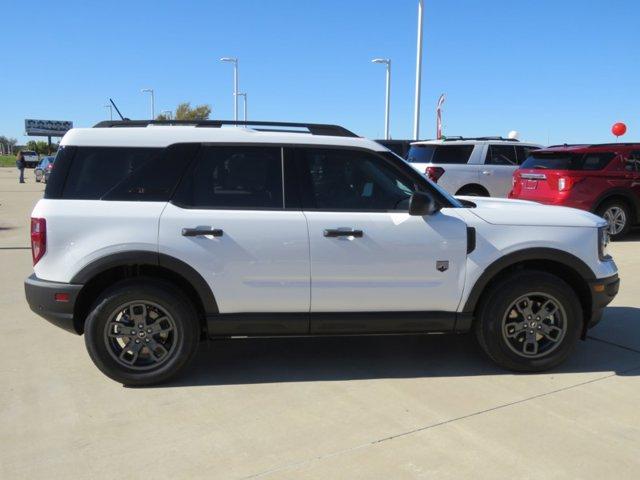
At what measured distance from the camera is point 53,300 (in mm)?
3963

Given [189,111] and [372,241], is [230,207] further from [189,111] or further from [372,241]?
[189,111]

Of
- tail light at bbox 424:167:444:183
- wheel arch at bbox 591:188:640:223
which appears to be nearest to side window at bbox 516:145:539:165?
tail light at bbox 424:167:444:183

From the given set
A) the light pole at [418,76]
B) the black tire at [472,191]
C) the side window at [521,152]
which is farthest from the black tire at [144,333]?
the light pole at [418,76]

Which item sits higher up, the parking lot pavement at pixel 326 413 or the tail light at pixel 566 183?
the tail light at pixel 566 183

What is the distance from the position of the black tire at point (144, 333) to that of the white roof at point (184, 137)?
3.17 ft

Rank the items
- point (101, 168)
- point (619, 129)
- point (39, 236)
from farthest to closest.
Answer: point (619, 129)
point (101, 168)
point (39, 236)

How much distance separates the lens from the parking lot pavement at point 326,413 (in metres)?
3.09

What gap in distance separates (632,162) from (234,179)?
9.07 m

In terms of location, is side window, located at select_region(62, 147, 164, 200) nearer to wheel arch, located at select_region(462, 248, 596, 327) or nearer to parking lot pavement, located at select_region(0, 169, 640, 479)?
parking lot pavement, located at select_region(0, 169, 640, 479)

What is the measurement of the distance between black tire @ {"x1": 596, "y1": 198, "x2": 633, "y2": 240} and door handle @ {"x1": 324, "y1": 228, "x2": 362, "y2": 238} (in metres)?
8.00

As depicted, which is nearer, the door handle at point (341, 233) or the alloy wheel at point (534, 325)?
the door handle at point (341, 233)

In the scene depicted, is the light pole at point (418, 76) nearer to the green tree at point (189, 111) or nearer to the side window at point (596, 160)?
the side window at point (596, 160)

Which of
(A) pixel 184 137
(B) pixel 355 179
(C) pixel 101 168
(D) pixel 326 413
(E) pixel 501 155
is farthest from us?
(E) pixel 501 155

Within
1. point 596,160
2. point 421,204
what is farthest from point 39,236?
point 596,160
